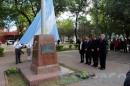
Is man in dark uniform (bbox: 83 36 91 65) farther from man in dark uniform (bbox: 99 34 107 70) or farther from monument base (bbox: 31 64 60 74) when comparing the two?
monument base (bbox: 31 64 60 74)

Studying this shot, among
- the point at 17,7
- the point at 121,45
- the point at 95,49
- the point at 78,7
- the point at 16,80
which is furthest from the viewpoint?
the point at 78,7

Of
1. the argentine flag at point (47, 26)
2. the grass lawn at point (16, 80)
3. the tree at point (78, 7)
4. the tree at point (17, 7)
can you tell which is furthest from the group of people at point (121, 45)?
the grass lawn at point (16, 80)

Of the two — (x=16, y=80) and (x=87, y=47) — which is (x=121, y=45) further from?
(x=16, y=80)

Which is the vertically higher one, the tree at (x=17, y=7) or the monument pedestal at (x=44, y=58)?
the tree at (x=17, y=7)

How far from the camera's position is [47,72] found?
1335 centimetres

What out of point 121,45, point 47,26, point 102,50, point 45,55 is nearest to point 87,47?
point 102,50

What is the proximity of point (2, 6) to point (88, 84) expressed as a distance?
2540 cm

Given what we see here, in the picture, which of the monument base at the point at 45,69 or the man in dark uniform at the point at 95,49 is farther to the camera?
the man in dark uniform at the point at 95,49

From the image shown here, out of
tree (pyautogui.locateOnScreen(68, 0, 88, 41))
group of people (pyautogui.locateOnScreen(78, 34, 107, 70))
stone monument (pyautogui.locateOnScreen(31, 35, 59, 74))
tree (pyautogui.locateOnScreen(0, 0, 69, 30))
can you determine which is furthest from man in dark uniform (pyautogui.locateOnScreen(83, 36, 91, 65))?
tree (pyautogui.locateOnScreen(68, 0, 88, 41))

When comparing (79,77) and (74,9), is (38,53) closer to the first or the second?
(79,77)

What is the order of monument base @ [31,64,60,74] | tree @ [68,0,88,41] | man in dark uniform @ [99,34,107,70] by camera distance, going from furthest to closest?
1. tree @ [68,0,88,41]
2. man in dark uniform @ [99,34,107,70]
3. monument base @ [31,64,60,74]

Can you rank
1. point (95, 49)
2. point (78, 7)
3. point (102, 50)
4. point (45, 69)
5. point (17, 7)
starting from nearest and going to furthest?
point (45, 69) → point (102, 50) → point (95, 49) → point (17, 7) → point (78, 7)

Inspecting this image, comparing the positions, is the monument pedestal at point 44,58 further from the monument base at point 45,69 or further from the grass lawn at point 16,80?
the grass lawn at point 16,80

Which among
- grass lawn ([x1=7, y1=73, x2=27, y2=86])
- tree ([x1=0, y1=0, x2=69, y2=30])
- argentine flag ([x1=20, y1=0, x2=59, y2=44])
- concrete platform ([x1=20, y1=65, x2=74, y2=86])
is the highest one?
tree ([x1=0, y1=0, x2=69, y2=30])
